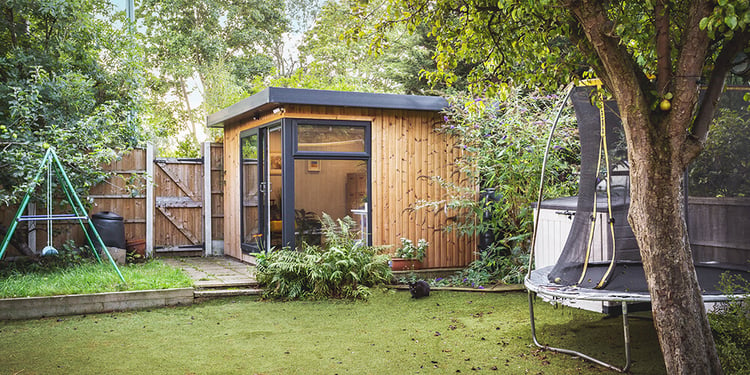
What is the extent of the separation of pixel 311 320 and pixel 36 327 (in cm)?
239

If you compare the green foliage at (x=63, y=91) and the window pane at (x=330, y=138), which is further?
the window pane at (x=330, y=138)

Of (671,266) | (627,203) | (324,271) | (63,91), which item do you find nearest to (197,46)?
(63,91)

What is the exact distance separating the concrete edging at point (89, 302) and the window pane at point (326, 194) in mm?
1828

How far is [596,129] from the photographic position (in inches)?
170

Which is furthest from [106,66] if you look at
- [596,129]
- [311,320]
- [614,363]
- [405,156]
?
[614,363]

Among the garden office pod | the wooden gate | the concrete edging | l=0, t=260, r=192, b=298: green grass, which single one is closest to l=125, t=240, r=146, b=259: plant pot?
the wooden gate

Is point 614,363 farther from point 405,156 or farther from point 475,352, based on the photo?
point 405,156

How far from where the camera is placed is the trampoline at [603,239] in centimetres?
411

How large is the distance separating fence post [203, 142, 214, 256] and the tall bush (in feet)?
12.9

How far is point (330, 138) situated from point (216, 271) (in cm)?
234

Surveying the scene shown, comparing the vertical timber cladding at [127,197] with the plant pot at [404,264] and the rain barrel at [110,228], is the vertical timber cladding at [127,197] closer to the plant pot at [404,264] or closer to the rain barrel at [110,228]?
the rain barrel at [110,228]

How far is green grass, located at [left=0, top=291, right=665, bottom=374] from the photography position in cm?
404

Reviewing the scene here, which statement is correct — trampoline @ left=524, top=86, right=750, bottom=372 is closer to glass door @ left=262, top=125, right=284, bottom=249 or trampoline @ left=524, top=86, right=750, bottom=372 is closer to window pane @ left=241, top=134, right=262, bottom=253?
glass door @ left=262, top=125, right=284, bottom=249

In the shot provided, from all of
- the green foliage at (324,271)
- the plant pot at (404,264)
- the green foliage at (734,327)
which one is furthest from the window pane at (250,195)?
the green foliage at (734,327)
